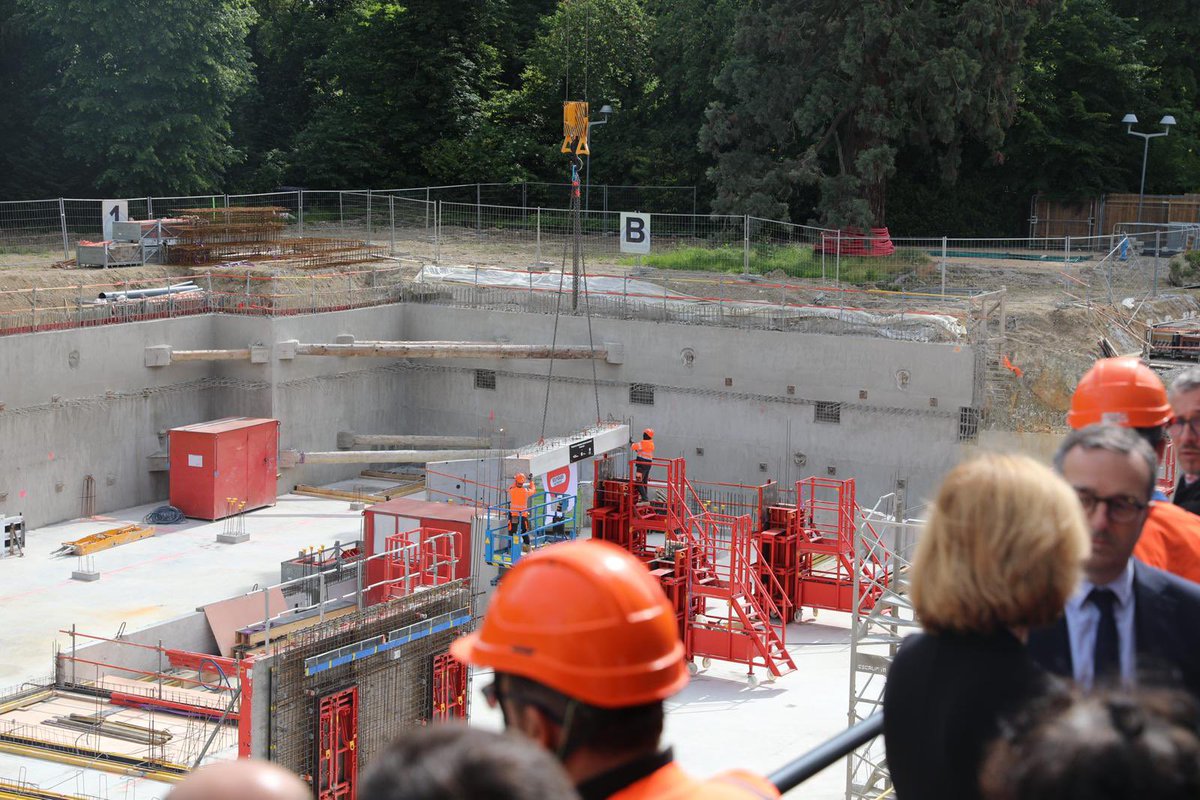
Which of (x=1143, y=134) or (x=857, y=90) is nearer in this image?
(x=857, y=90)

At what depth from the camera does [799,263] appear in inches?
1439

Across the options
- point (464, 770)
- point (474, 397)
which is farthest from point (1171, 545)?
point (474, 397)

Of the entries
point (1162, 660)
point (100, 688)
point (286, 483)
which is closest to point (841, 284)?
point (286, 483)

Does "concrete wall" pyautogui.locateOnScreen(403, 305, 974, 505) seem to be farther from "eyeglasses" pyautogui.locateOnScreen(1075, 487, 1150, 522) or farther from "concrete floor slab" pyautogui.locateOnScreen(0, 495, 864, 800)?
"eyeglasses" pyautogui.locateOnScreen(1075, 487, 1150, 522)

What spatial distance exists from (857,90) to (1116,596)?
36534mm

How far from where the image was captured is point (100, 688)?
19.6m

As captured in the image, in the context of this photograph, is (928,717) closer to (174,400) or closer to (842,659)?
A: (842,659)

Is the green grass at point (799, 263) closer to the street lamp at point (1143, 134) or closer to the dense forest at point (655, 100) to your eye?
the dense forest at point (655, 100)

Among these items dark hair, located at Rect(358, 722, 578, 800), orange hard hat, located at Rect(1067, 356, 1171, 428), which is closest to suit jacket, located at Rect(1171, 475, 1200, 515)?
orange hard hat, located at Rect(1067, 356, 1171, 428)

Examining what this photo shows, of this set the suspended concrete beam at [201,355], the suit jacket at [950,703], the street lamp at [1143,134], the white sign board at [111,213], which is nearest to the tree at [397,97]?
the white sign board at [111,213]

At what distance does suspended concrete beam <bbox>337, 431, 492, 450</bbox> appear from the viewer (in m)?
32.7

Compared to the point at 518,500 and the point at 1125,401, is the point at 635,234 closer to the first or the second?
the point at 518,500

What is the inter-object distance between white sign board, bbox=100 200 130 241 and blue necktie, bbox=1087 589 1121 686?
34.6 m

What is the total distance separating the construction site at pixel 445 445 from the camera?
1781cm
